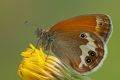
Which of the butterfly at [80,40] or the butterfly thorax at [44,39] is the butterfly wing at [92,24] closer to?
the butterfly at [80,40]

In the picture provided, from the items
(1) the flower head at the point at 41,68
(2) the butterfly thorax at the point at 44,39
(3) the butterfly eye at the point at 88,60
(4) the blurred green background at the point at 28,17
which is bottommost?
(1) the flower head at the point at 41,68

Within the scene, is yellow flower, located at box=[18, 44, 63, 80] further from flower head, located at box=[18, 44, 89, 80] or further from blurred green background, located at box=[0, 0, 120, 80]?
blurred green background, located at box=[0, 0, 120, 80]

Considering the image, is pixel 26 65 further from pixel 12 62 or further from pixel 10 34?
pixel 10 34

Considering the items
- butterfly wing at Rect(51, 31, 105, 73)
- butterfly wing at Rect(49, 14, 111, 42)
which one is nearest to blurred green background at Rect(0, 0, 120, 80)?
butterfly wing at Rect(51, 31, 105, 73)

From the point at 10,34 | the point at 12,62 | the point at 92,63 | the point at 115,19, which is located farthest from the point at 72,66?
the point at 10,34

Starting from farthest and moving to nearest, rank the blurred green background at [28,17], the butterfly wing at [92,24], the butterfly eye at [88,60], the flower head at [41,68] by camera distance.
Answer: the blurred green background at [28,17] < the butterfly eye at [88,60] < the butterfly wing at [92,24] < the flower head at [41,68]

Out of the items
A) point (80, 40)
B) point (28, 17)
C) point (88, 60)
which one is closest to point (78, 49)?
point (80, 40)

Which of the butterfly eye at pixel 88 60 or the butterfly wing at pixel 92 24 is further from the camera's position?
the butterfly eye at pixel 88 60

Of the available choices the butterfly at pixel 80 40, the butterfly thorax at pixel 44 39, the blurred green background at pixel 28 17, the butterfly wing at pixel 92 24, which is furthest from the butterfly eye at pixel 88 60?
the blurred green background at pixel 28 17
